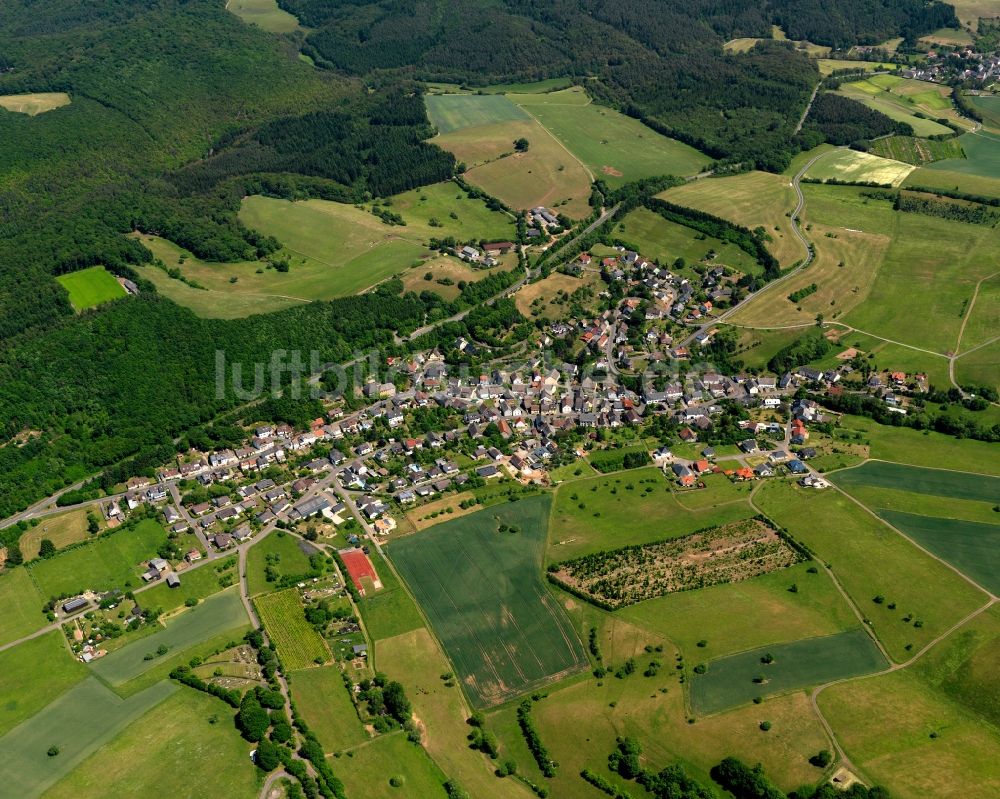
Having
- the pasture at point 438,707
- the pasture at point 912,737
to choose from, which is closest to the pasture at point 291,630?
the pasture at point 438,707

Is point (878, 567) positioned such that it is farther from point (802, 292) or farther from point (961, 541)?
point (802, 292)

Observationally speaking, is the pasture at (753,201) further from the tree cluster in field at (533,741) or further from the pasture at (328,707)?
the pasture at (328,707)

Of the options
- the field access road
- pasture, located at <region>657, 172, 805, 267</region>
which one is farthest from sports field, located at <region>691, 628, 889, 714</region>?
pasture, located at <region>657, 172, 805, 267</region>

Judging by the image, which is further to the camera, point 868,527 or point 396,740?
point 868,527

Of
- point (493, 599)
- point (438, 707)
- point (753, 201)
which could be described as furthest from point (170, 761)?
point (753, 201)

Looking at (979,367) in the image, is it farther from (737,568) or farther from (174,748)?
(174,748)

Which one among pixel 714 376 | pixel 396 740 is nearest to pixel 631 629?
pixel 396 740
